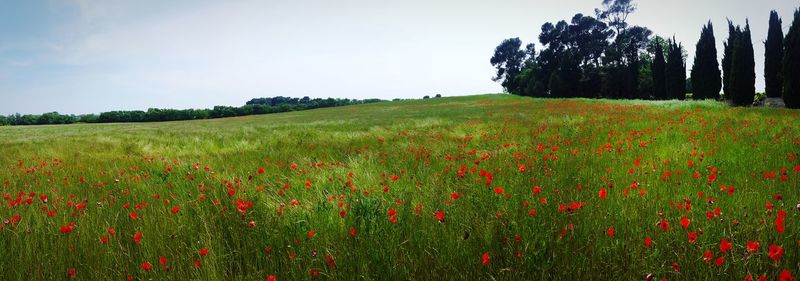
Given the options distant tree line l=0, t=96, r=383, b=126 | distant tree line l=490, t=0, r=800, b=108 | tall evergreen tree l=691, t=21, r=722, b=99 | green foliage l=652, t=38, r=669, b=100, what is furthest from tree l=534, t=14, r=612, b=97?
distant tree line l=0, t=96, r=383, b=126

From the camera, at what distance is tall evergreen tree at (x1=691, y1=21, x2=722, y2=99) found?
3691 cm

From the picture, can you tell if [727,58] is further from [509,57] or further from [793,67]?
[509,57]

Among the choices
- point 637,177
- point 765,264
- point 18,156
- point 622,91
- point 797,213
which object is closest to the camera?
point 765,264

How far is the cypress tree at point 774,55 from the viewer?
29953 millimetres

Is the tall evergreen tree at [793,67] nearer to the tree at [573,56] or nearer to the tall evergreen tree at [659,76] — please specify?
the tall evergreen tree at [659,76]

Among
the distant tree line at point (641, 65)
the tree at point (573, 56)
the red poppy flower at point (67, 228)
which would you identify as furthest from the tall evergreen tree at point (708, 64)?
the red poppy flower at point (67, 228)

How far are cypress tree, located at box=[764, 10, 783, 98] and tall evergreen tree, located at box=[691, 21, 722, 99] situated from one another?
6.37 meters

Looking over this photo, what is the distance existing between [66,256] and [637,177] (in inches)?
186

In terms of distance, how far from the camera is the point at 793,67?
23.5 meters

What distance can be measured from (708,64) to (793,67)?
14.9 metres

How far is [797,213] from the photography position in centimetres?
264

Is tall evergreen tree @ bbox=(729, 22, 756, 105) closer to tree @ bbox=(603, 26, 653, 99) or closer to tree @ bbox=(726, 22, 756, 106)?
tree @ bbox=(726, 22, 756, 106)

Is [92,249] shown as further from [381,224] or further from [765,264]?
[765,264]

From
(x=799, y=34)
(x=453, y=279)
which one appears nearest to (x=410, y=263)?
(x=453, y=279)
